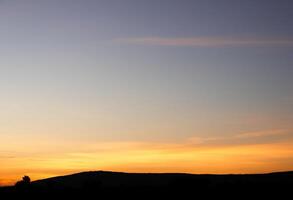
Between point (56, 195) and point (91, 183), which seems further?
point (91, 183)

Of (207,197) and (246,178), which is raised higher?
(246,178)

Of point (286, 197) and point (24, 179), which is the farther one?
point (24, 179)

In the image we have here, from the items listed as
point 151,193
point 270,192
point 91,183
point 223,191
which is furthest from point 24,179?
point 270,192

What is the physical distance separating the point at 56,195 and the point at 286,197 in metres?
18.3

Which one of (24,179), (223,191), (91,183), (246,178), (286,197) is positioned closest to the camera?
(286,197)

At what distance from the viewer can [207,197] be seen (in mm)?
40000

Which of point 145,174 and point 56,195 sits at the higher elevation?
point 145,174

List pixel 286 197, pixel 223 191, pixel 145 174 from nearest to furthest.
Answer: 1. pixel 286 197
2. pixel 223 191
3. pixel 145 174

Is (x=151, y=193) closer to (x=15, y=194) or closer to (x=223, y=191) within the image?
(x=223, y=191)

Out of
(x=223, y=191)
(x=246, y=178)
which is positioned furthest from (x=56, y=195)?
(x=246, y=178)

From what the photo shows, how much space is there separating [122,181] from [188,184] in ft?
88.5

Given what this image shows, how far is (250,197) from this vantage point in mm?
39719

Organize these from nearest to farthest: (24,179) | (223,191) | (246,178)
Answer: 1. (223,191)
2. (24,179)
3. (246,178)

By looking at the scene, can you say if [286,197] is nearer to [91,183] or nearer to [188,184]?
[188,184]
